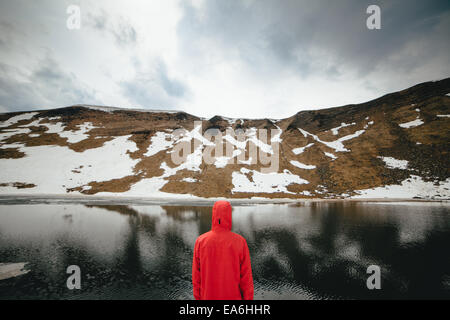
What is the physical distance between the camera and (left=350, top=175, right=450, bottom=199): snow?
50697 mm

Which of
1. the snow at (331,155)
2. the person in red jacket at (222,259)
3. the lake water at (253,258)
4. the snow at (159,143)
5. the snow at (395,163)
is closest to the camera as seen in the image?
the person in red jacket at (222,259)

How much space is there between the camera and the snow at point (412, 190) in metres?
50.7

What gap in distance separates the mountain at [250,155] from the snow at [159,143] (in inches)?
16.3

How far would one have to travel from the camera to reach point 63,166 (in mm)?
67125

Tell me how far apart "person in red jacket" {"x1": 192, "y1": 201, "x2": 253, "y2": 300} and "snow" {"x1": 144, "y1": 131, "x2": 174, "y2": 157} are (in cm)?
7878

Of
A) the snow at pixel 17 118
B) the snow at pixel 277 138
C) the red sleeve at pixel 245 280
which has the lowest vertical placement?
the red sleeve at pixel 245 280

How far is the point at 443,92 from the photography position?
3118 inches

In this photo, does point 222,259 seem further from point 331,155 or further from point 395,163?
point 395,163

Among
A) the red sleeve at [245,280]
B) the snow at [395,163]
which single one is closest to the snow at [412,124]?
the snow at [395,163]

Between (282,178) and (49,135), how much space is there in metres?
102

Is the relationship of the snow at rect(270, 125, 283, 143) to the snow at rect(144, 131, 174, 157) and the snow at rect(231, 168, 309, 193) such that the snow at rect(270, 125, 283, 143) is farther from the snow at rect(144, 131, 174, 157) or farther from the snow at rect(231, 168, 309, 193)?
the snow at rect(144, 131, 174, 157)

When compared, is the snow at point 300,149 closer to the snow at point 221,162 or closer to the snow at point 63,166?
the snow at point 221,162

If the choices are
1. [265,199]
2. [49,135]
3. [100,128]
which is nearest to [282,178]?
[265,199]
